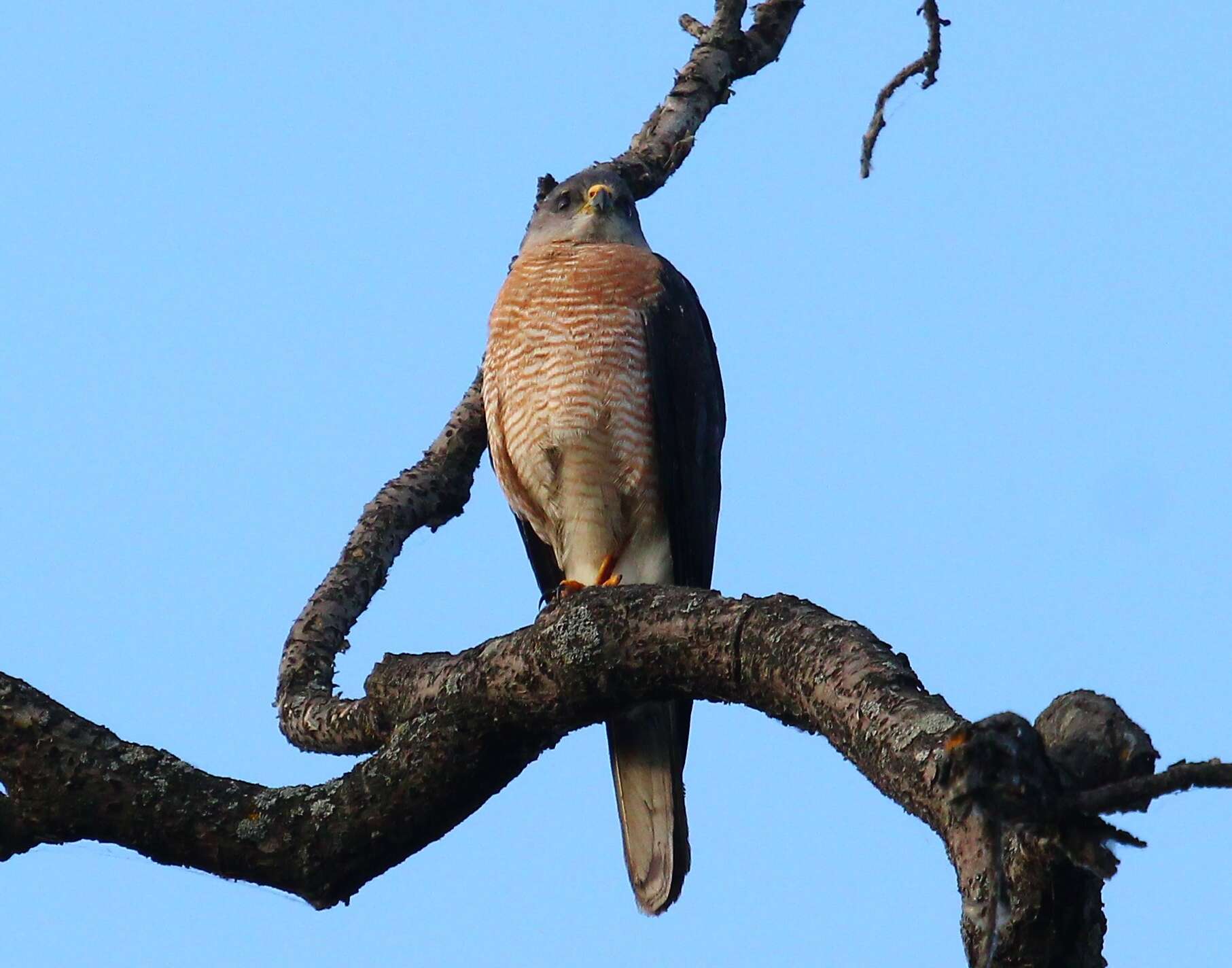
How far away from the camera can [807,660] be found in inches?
116

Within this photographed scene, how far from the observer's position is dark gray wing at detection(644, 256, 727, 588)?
17.8 ft

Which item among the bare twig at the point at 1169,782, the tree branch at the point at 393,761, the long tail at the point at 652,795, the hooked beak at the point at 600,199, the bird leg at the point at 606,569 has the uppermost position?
the hooked beak at the point at 600,199

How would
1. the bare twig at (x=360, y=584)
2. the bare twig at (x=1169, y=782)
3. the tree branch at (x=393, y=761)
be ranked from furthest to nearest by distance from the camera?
the bare twig at (x=360, y=584) → the tree branch at (x=393, y=761) → the bare twig at (x=1169, y=782)

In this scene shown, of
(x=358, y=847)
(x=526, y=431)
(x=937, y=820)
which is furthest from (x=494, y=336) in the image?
(x=937, y=820)

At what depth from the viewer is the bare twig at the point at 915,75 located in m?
4.13

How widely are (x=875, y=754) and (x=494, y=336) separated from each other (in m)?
3.38

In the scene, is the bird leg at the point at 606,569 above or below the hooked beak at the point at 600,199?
below

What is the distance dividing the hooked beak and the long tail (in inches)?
85.6

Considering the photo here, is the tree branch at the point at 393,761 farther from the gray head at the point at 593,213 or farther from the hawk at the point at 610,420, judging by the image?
the gray head at the point at 593,213

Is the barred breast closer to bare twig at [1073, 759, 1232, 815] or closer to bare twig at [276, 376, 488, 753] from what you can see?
bare twig at [276, 376, 488, 753]

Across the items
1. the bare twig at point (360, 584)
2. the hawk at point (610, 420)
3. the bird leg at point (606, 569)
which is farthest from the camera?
the bird leg at point (606, 569)

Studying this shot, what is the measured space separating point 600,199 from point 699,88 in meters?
0.62

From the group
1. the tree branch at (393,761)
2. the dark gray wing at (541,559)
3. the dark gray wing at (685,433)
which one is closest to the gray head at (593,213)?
the dark gray wing at (685,433)

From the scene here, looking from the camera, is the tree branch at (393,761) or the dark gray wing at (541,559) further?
the dark gray wing at (541,559)
